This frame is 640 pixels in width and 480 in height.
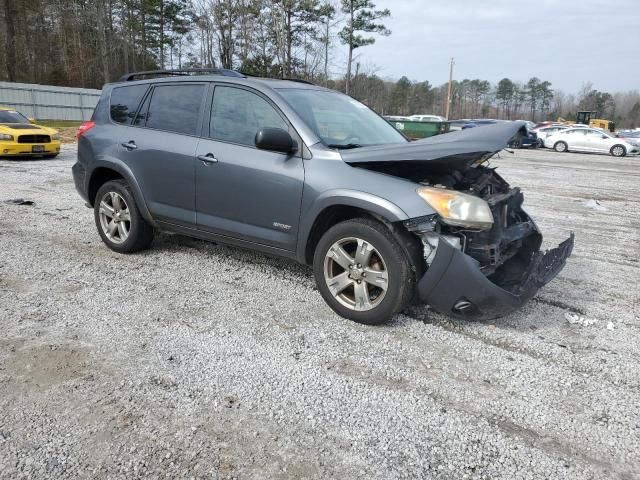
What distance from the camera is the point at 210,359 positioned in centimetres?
310

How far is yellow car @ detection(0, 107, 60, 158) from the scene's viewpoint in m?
13.1

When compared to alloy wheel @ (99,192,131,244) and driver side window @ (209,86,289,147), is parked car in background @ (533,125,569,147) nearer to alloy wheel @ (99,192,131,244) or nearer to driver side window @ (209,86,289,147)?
driver side window @ (209,86,289,147)

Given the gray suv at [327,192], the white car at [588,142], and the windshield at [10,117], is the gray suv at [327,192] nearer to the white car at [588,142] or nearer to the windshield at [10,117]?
the windshield at [10,117]

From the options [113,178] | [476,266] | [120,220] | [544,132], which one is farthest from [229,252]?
[544,132]

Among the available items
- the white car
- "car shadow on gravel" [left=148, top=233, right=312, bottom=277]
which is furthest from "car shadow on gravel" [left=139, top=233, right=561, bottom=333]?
the white car

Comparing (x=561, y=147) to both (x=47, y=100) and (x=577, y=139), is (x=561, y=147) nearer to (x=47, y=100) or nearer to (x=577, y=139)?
(x=577, y=139)

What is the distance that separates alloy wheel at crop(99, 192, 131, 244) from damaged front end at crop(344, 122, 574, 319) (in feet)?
8.87

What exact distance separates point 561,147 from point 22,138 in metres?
25.3

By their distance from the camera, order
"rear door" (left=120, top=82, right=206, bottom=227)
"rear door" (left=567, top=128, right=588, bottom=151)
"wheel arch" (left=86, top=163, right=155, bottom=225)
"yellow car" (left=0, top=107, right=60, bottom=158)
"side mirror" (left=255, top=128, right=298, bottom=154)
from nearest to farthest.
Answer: "side mirror" (left=255, top=128, right=298, bottom=154), "rear door" (left=120, top=82, right=206, bottom=227), "wheel arch" (left=86, top=163, right=155, bottom=225), "yellow car" (left=0, top=107, right=60, bottom=158), "rear door" (left=567, top=128, right=588, bottom=151)

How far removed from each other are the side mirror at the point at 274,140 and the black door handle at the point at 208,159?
63 cm

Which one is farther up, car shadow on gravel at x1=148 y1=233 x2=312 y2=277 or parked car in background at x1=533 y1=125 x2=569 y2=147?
parked car in background at x1=533 y1=125 x2=569 y2=147

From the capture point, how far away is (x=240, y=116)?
418 cm

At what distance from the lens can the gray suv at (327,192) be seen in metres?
3.29

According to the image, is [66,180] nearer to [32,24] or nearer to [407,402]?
[407,402]
